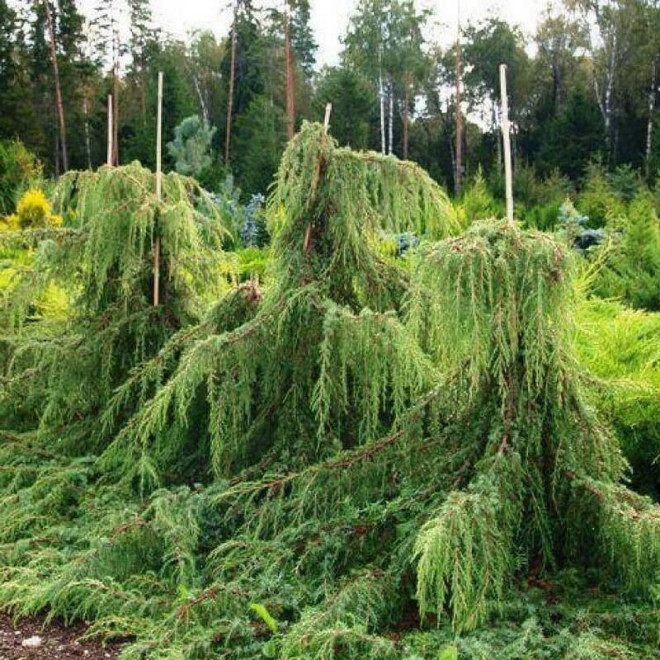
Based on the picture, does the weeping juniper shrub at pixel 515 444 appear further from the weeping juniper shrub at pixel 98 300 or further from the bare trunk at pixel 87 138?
the bare trunk at pixel 87 138

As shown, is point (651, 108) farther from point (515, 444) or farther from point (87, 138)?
point (515, 444)

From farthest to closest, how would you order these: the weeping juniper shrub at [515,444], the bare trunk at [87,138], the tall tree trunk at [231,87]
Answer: the tall tree trunk at [231,87], the bare trunk at [87,138], the weeping juniper shrub at [515,444]

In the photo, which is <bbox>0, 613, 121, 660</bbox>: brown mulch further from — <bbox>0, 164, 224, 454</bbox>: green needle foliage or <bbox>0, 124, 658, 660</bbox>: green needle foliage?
<bbox>0, 164, 224, 454</bbox>: green needle foliage

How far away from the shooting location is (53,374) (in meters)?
4.74

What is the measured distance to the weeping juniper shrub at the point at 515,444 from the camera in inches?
104

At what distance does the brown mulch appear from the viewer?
3.07 metres

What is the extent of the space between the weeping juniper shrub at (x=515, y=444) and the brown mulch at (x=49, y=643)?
4.07 ft

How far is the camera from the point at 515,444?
2.95 metres

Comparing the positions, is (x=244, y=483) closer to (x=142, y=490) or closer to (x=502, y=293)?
(x=142, y=490)

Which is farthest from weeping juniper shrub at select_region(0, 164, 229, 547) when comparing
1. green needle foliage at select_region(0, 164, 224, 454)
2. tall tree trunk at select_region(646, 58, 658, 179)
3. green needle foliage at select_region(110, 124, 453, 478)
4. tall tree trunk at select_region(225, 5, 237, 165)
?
tall tree trunk at select_region(646, 58, 658, 179)

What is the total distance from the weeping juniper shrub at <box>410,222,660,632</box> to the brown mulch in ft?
4.07

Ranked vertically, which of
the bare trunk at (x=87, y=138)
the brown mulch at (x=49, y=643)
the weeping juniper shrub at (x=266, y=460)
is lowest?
the brown mulch at (x=49, y=643)

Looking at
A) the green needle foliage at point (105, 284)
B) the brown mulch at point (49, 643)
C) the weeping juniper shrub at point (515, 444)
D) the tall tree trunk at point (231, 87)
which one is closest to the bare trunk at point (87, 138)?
the tall tree trunk at point (231, 87)

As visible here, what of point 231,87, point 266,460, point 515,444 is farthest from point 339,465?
point 231,87
